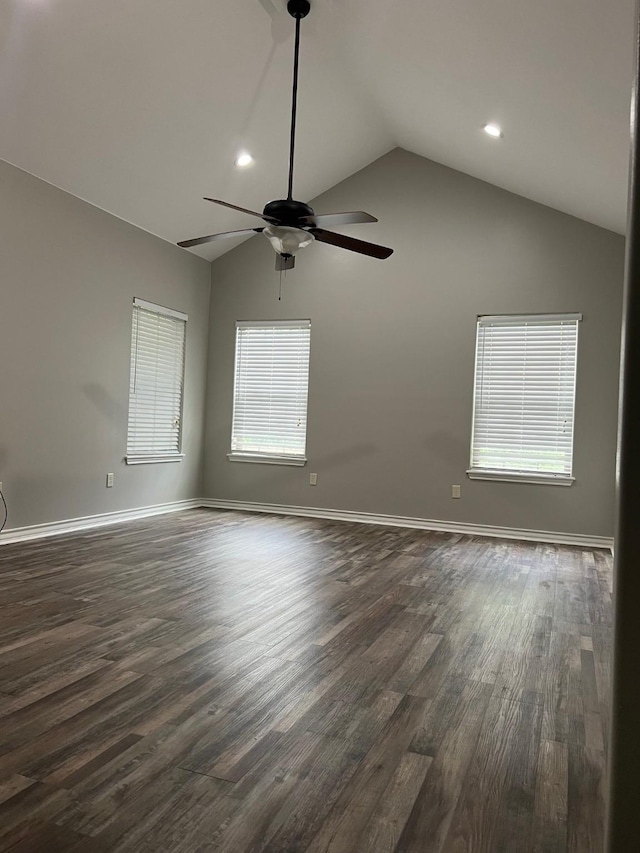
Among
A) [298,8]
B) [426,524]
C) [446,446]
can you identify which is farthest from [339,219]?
[426,524]

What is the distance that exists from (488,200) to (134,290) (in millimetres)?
3531

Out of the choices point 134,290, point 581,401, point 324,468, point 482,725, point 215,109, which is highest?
point 215,109

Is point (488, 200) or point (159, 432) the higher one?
point (488, 200)

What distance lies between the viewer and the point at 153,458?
21.4 feet

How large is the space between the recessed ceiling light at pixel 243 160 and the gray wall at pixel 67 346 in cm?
116

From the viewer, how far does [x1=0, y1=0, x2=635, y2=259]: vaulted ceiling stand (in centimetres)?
374

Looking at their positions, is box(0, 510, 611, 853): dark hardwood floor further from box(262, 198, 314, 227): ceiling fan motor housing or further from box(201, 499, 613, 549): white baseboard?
box(262, 198, 314, 227): ceiling fan motor housing

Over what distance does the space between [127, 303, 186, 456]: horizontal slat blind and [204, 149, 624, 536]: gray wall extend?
843 millimetres

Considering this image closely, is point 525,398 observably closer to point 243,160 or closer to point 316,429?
point 316,429

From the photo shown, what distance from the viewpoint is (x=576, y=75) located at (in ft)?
12.2

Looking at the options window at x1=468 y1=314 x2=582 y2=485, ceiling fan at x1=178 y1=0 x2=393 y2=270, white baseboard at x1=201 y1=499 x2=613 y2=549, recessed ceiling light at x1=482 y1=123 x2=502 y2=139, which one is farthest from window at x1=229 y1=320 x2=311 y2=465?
ceiling fan at x1=178 y1=0 x2=393 y2=270

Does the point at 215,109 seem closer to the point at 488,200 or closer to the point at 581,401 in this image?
the point at 488,200

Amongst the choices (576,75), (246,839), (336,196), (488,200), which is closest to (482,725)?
(246,839)

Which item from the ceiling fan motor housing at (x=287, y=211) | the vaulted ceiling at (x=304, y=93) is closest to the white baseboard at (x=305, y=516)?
the vaulted ceiling at (x=304, y=93)
